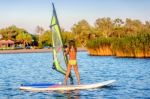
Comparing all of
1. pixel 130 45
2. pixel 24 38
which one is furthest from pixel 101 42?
pixel 24 38

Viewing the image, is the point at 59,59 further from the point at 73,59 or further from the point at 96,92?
the point at 96,92

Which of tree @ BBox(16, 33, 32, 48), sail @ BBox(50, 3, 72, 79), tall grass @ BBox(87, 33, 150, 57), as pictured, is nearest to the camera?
sail @ BBox(50, 3, 72, 79)

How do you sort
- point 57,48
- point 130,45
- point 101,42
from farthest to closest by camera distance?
1. point 101,42
2. point 130,45
3. point 57,48

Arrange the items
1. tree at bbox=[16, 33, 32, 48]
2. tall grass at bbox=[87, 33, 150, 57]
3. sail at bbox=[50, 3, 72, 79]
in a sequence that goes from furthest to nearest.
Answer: tree at bbox=[16, 33, 32, 48] → tall grass at bbox=[87, 33, 150, 57] → sail at bbox=[50, 3, 72, 79]

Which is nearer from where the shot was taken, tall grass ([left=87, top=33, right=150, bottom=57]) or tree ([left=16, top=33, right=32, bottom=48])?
tall grass ([left=87, top=33, right=150, bottom=57])

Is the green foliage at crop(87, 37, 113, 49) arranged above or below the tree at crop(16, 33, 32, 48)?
below

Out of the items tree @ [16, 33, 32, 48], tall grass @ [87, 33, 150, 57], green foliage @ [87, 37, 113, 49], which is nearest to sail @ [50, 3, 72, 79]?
tall grass @ [87, 33, 150, 57]

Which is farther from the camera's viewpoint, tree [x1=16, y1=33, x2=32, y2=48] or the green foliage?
tree [x1=16, y1=33, x2=32, y2=48]

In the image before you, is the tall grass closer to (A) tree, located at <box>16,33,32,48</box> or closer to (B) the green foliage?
(B) the green foliage

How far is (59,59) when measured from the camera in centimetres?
1986

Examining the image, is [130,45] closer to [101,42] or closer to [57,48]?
[101,42]

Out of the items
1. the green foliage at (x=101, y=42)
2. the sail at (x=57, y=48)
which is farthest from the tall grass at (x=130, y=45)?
the sail at (x=57, y=48)

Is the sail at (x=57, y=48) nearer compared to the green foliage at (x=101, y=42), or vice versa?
the sail at (x=57, y=48)

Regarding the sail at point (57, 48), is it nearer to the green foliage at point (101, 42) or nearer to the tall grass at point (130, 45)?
the tall grass at point (130, 45)
